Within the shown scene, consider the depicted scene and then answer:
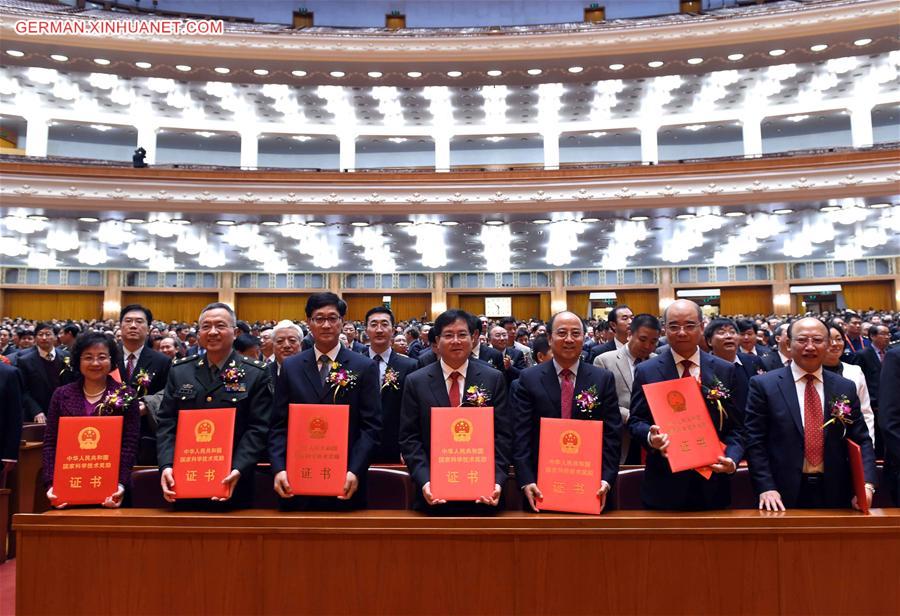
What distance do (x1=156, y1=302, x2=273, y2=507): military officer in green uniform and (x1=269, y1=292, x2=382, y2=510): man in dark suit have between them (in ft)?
0.25

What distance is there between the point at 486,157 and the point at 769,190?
10970 mm

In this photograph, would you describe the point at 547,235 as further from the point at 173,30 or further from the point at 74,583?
the point at 74,583

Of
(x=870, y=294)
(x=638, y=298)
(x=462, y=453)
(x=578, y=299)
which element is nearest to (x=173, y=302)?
(x=578, y=299)

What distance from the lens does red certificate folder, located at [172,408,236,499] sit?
7.64 feet

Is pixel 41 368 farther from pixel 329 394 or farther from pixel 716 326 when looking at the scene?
pixel 716 326

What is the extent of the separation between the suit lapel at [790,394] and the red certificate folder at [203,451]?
2.26 meters

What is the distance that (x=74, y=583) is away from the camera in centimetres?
212

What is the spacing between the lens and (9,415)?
339 cm

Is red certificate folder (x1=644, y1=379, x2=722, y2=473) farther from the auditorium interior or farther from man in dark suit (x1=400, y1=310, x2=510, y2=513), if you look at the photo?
man in dark suit (x1=400, y1=310, x2=510, y2=513)

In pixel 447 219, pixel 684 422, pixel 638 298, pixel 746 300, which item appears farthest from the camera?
pixel 638 298

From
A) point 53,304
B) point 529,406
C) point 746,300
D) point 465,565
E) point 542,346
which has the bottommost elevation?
point 465,565

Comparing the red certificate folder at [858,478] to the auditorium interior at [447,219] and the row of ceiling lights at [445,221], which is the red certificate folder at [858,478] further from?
the row of ceiling lights at [445,221]

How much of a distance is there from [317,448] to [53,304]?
2295 centimetres

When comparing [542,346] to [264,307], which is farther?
[264,307]
